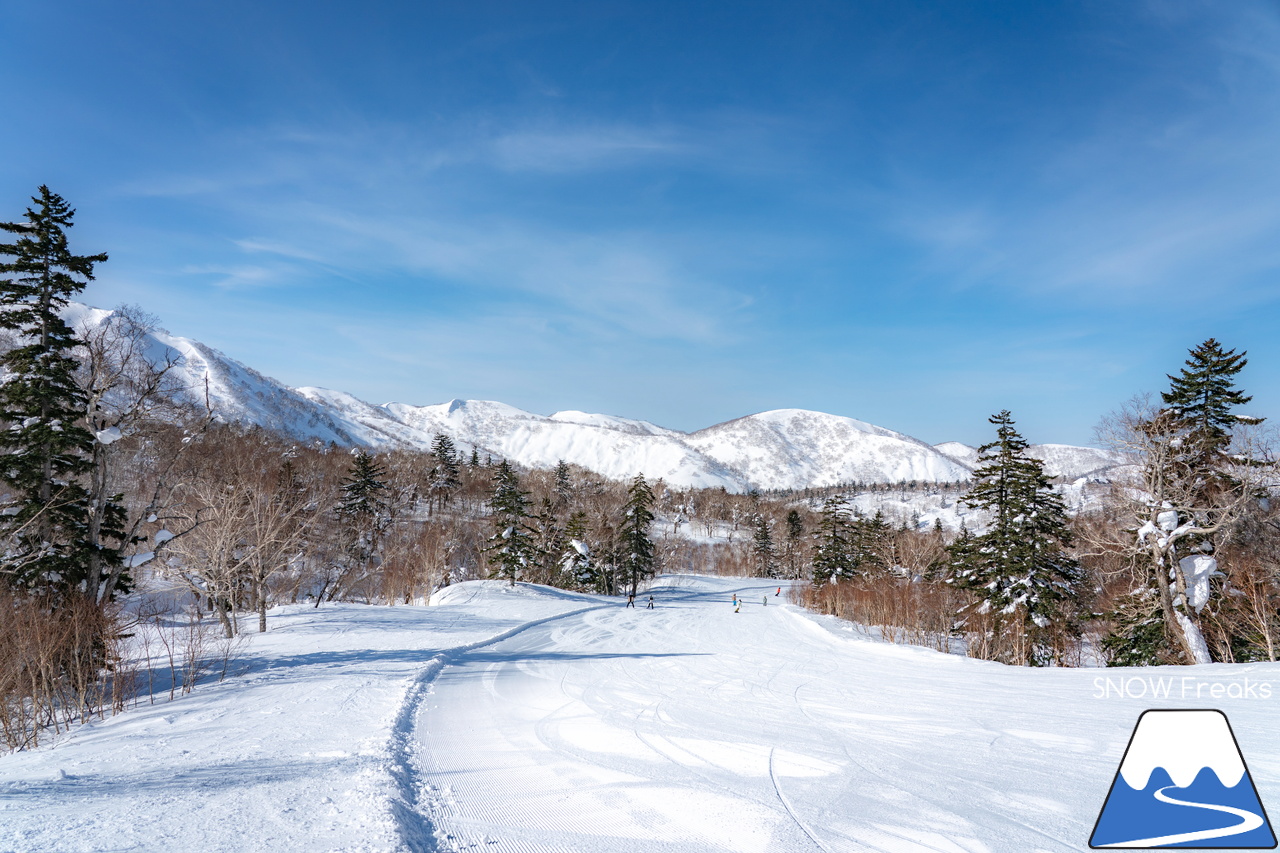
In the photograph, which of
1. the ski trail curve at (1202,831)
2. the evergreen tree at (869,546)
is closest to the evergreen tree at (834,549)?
the evergreen tree at (869,546)

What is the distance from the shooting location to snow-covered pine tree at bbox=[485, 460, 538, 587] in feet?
138

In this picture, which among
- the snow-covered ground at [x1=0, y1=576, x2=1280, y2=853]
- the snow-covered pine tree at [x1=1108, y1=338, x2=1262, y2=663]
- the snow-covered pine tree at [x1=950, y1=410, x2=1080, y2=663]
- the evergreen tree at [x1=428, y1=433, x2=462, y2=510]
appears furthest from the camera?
the evergreen tree at [x1=428, y1=433, x2=462, y2=510]

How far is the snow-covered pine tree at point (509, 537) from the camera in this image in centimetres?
4216

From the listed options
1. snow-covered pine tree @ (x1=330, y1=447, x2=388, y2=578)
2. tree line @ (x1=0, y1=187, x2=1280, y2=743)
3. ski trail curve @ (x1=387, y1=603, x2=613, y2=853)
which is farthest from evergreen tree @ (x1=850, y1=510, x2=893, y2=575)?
snow-covered pine tree @ (x1=330, y1=447, x2=388, y2=578)

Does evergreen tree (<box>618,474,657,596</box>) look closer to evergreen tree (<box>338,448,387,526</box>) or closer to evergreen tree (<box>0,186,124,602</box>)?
evergreen tree (<box>338,448,387,526</box>)

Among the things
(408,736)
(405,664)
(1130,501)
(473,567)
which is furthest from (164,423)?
(473,567)

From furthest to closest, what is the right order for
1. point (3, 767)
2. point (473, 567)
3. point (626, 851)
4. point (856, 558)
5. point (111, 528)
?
point (473, 567)
point (856, 558)
point (111, 528)
point (3, 767)
point (626, 851)

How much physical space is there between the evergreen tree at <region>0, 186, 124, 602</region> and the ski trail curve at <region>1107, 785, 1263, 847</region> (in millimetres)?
18732

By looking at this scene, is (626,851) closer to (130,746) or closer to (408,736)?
(408,736)

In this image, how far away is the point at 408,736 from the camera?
26.5 feet

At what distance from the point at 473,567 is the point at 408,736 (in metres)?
60.9

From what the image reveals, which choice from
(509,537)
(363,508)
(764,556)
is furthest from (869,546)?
(764,556)

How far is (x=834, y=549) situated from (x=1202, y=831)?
1708 inches

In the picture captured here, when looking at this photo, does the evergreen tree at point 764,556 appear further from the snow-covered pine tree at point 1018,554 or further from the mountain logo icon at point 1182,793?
the mountain logo icon at point 1182,793
